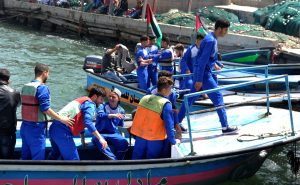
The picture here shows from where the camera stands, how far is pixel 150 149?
7.84 meters

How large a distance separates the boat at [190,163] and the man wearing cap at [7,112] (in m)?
0.57

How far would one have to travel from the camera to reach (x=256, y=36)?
19.6 m

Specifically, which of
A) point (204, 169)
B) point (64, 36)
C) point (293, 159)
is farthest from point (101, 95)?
point (64, 36)

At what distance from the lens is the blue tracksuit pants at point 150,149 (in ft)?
25.7

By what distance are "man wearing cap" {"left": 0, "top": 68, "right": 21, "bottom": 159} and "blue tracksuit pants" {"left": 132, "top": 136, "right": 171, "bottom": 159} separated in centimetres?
177

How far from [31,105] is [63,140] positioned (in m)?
0.65

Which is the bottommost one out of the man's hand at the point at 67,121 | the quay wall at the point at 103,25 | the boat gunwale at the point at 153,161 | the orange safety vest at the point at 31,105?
the quay wall at the point at 103,25

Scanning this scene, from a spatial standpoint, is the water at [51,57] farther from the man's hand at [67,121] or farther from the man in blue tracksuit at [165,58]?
the man's hand at [67,121]

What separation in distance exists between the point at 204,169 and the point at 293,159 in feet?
7.13

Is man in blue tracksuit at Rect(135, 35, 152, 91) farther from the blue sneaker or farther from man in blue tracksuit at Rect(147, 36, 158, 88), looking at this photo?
the blue sneaker

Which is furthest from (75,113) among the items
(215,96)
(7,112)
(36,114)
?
(215,96)

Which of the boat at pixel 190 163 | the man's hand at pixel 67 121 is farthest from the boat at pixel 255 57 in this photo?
the man's hand at pixel 67 121

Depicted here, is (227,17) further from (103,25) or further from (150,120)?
(150,120)

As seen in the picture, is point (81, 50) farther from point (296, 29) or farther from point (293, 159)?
point (293, 159)
